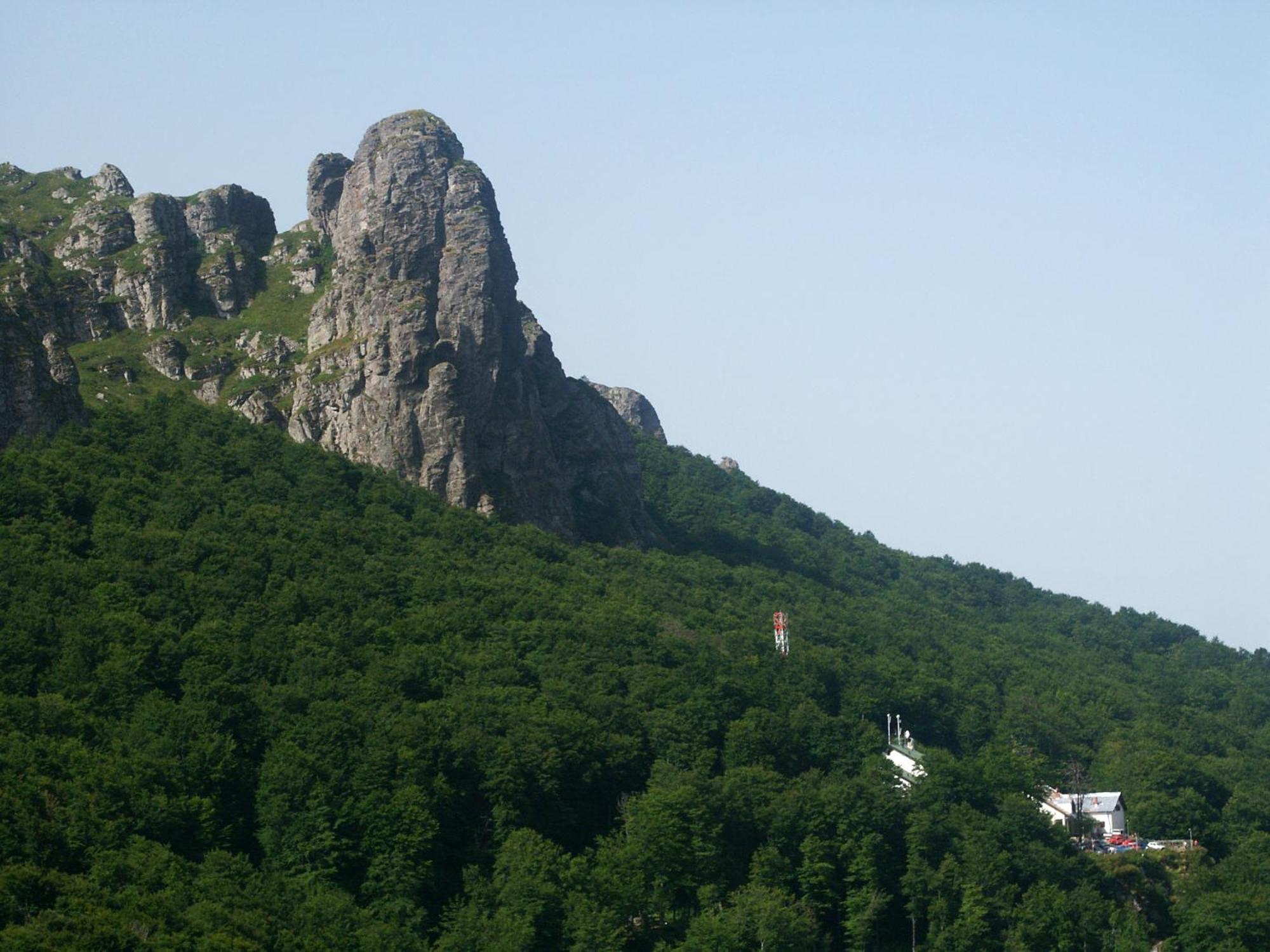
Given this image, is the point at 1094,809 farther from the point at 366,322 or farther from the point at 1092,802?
the point at 366,322

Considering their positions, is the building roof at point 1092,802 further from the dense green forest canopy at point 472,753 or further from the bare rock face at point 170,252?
the bare rock face at point 170,252

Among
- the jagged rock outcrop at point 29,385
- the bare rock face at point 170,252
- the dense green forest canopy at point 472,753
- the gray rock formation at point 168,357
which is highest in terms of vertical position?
the bare rock face at point 170,252

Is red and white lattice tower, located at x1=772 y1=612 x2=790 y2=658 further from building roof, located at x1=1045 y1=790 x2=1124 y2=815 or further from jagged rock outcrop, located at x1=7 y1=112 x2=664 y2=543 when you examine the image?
building roof, located at x1=1045 y1=790 x2=1124 y2=815

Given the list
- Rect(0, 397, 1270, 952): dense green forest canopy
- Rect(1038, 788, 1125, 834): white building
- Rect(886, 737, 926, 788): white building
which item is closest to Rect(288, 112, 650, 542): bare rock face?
Rect(0, 397, 1270, 952): dense green forest canopy

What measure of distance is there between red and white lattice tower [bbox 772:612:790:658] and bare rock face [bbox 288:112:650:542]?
14525 mm

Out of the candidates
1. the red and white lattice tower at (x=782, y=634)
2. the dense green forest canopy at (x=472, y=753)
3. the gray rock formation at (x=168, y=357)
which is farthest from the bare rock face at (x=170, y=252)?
the red and white lattice tower at (x=782, y=634)

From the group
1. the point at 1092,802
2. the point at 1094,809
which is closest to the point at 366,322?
the point at 1092,802

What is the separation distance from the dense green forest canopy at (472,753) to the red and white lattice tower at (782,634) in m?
0.68

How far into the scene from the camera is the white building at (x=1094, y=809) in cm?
10175

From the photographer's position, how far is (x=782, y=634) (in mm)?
114562

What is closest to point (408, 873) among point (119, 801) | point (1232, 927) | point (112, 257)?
point (119, 801)

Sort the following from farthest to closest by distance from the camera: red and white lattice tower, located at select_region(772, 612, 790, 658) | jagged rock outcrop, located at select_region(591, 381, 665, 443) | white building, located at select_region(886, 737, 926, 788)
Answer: jagged rock outcrop, located at select_region(591, 381, 665, 443)
red and white lattice tower, located at select_region(772, 612, 790, 658)
white building, located at select_region(886, 737, 926, 788)

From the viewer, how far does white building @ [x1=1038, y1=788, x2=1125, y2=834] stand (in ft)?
334

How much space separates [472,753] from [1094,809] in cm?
3691
